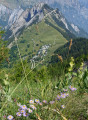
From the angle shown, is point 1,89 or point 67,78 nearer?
point 1,89

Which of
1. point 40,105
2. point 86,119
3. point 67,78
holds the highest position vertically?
point 67,78

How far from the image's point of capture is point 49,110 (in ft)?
7.48

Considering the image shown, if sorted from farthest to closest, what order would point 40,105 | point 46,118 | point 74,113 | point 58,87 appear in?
point 58,87
point 40,105
point 74,113
point 46,118

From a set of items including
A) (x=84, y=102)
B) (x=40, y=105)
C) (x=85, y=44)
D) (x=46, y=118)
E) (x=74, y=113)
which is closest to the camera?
(x=46, y=118)

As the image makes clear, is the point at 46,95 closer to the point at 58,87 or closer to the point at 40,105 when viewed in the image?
the point at 40,105

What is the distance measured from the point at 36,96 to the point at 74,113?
88cm

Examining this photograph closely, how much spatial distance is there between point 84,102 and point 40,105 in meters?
0.81

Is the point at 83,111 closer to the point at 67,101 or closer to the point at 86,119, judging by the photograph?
the point at 86,119

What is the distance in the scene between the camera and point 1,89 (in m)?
2.72

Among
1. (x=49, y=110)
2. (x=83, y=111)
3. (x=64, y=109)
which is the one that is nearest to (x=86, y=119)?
(x=83, y=111)

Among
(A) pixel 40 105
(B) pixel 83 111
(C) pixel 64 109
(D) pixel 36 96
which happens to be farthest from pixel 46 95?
(B) pixel 83 111

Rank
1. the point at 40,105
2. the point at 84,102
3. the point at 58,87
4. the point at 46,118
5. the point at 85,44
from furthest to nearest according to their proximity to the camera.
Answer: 1. the point at 85,44
2. the point at 58,87
3. the point at 84,102
4. the point at 40,105
5. the point at 46,118

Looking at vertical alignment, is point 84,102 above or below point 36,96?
below

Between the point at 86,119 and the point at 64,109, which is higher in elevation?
the point at 64,109
